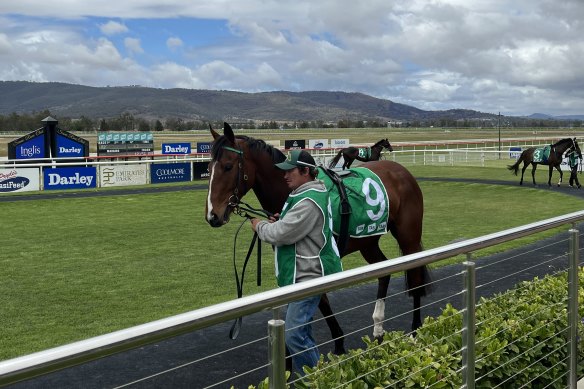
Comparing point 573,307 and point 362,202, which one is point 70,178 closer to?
point 362,202

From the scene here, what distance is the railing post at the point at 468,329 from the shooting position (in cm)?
291

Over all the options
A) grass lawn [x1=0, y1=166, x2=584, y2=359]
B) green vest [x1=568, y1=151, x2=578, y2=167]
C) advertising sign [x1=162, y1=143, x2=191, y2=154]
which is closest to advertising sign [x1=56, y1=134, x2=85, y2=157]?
grass lawn [x1=0, y1=166, x2=584, y2=359]

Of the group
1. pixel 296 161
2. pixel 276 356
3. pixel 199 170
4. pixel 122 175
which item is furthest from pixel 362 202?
pixel 199 170

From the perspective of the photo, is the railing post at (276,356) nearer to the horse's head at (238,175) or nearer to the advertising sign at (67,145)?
the horse's head at (238,175)

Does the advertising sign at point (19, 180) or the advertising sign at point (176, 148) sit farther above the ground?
the advertising sign at point (176, 148)

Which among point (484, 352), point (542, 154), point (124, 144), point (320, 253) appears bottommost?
point (484, 352)

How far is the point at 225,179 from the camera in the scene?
4875mm

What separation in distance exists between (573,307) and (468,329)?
54.0 inches

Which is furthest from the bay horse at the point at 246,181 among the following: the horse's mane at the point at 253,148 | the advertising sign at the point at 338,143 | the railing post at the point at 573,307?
the advertising sign at the point at 338,143

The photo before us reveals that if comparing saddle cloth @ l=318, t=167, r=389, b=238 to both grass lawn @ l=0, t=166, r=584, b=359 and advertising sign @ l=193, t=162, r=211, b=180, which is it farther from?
advertising sign @ l=193, t=162, r=211, b=180

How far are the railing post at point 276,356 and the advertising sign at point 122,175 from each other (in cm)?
2485

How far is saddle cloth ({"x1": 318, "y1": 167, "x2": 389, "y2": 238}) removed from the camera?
4.96 metres

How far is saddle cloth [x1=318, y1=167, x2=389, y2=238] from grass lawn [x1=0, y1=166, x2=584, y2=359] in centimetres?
285

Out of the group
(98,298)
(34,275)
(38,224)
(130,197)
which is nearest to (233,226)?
(38,224)
